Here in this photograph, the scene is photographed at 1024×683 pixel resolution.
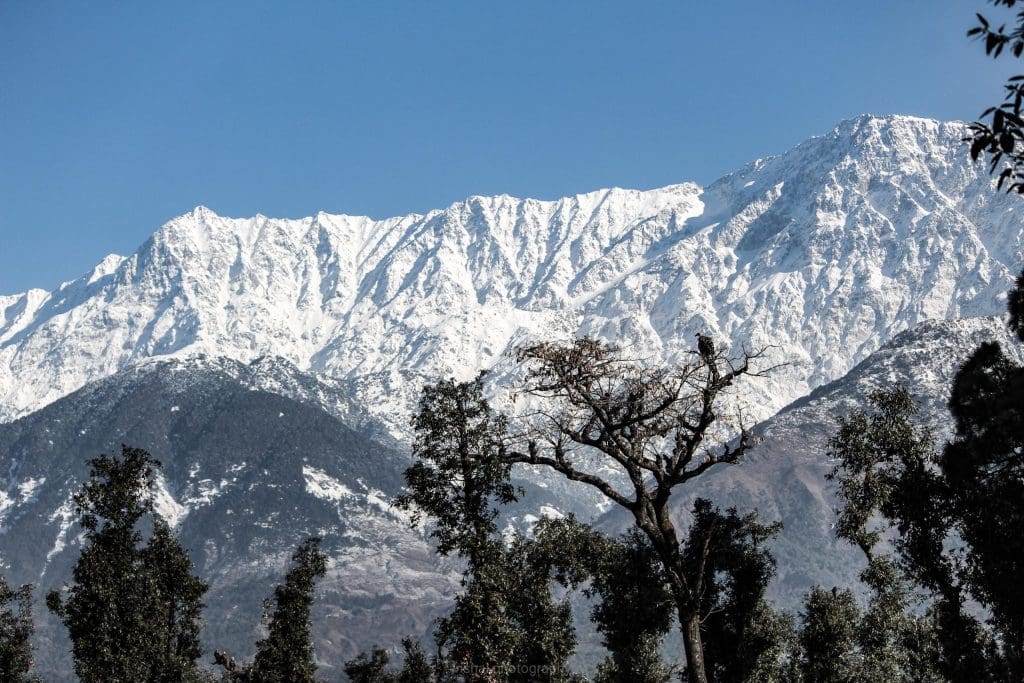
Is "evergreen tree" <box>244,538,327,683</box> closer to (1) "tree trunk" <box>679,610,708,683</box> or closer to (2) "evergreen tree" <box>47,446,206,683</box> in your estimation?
(2) "evergreen tree" <box>47,446,206,683</box>

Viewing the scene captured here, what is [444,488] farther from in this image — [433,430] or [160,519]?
[160,519]

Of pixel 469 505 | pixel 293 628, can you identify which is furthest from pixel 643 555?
pixel 293 628

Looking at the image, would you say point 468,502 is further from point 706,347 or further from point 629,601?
point 629,601

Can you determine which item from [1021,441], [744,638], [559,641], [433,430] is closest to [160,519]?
[559,641]

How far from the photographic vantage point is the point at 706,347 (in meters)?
27.6

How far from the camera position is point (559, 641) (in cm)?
5788

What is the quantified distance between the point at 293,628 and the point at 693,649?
226 feet

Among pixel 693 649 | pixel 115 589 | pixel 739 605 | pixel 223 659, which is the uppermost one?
pixel 115 589

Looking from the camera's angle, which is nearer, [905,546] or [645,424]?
[645,424]

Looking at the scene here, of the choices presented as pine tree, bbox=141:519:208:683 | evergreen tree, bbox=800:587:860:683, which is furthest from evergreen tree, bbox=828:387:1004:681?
pine tree, bbox=141:519:208:683

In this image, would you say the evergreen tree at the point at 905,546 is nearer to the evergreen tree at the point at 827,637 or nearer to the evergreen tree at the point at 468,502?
the evergreen tree at the point at 827,637

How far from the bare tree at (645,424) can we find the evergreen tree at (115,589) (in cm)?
4040

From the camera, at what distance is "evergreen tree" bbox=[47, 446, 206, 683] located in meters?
64.9

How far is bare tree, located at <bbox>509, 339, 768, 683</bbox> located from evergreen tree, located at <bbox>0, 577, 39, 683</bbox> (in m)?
69.8
